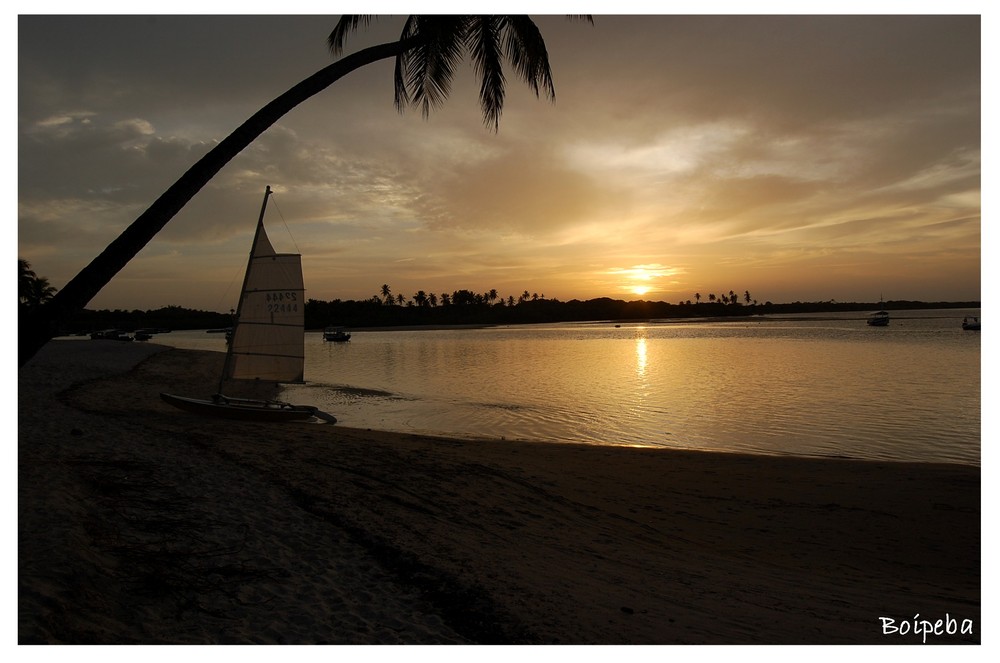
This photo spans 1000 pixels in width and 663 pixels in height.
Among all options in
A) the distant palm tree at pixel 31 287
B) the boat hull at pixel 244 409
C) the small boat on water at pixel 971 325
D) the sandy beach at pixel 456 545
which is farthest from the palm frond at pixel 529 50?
the small boat on water at pixel 971 325

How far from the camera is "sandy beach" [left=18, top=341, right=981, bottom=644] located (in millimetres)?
5680

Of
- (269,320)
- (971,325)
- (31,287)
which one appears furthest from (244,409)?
(971,325)

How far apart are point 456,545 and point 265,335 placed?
1566 centimetres

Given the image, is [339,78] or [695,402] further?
[695,402]

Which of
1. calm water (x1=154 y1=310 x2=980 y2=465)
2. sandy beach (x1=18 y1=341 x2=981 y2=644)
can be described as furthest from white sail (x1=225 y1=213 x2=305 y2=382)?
sandy beach (x1=18 y1=341 x2=981 y2=644)

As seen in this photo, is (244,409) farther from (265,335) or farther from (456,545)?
(456,545)

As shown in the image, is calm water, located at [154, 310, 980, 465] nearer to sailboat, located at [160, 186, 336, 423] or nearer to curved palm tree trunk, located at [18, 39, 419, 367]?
sailboat, located at [160, 186, 336, 423]

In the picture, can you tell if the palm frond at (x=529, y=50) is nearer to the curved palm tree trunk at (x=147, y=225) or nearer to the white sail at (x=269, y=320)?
the curved palm tree trunk at (x=147, y=225)

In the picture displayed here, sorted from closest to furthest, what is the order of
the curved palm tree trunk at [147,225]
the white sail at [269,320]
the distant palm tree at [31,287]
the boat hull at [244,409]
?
the curved palm tree trunk at [147,225], the boat hull at [244,409], the white sail at [269,320], the distant palm tree at [31,287]

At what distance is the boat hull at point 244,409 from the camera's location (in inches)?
755

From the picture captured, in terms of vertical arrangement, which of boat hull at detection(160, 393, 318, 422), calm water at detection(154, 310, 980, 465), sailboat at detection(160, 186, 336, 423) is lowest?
calm water at detection(154, 310, 980, 465)

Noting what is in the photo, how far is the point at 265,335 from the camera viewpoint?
2105 centimetres

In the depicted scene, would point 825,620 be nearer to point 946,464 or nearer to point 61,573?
point 61,573

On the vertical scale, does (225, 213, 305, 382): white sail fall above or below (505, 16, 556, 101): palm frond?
below
